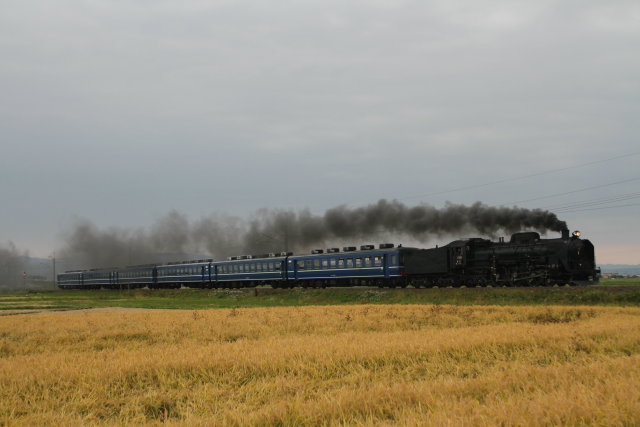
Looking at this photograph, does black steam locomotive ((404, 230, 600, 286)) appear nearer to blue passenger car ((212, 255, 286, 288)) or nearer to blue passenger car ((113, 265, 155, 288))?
blue passenger car ((212, 255, 286, 288))

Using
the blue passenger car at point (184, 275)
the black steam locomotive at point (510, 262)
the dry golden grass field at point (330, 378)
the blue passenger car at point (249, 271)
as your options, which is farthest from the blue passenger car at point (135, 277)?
the dry golden grass field at point (330, 378)

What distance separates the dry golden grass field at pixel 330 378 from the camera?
826 centimetres

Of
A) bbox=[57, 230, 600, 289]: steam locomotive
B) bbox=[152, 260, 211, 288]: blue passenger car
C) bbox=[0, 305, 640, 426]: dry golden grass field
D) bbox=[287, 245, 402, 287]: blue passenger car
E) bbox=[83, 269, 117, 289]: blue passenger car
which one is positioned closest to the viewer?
bbox=[0, 305, 640, 426]: dry golden grass field

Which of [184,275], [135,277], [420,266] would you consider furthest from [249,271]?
[135,277]

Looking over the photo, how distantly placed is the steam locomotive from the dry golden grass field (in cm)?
2206

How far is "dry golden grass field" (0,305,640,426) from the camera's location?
8.26 meters

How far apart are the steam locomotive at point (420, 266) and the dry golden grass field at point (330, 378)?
22062mm

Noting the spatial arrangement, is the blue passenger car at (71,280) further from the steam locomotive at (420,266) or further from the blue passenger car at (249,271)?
the blue passenger car at (249,271)

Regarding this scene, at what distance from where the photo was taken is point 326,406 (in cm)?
890

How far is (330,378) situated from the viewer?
11945mm

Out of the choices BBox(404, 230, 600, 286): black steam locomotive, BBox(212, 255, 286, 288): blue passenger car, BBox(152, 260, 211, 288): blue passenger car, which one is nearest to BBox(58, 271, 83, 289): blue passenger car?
BBox(152, 260, 211, 288): blue passenger car

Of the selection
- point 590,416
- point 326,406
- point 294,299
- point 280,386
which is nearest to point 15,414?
point 280,386

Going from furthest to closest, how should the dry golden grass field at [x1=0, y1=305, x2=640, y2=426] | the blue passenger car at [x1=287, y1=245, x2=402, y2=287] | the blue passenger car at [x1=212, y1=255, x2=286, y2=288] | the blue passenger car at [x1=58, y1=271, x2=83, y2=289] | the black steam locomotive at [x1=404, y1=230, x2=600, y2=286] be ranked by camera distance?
the blue passenger car at [x1=58, y1=271, x2=83, y2=289] < the blue passenger car at [x1=212, y1=255, x2=286, y2=288] < the blue passenger car at [x1=287, y1=245, x2=402, y2=287] < the black steam locomotive at [x1=404, y1=230, x2=600, y2=286] < the dry golden grass field at [x1=0, y1=305, x2=640, y2=426]

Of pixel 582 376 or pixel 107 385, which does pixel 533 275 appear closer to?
pixel 582 376
